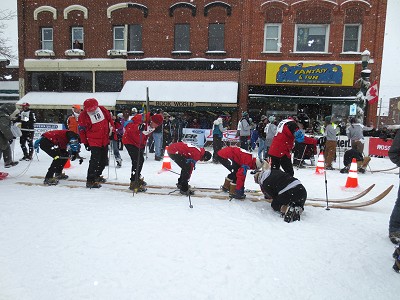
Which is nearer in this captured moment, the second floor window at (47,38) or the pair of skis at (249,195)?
the pair of skis at (249,195)

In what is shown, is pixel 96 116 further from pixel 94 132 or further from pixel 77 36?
pixel 77 36

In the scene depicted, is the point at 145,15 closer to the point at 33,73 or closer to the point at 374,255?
the point at 33,73

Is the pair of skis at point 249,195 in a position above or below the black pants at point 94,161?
below

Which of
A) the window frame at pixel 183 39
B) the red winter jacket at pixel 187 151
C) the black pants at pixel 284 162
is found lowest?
the black pants at pixel 284 162

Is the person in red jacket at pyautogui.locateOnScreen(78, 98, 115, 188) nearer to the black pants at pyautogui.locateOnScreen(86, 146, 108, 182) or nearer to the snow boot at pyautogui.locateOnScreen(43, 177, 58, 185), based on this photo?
the black pants at pyautogui.locateOnScreen(86, 146, 108, 182)

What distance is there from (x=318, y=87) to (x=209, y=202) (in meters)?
13.8

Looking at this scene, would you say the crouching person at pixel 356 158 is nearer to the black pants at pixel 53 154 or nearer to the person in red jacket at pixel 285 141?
the person in red jacket at pixel 285 141

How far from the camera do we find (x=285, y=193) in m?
4.75

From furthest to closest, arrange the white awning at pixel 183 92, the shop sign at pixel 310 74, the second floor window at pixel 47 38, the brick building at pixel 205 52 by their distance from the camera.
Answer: the second floor window at pixel 47 38
the white awning at pixel 183 92
the brick building at pixel 205 52
the shop sign at pixel 310 74

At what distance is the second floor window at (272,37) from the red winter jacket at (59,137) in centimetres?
1380

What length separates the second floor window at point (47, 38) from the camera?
19.7 m

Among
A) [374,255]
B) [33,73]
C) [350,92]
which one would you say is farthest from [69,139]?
[33,73]

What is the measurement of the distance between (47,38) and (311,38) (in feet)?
55.6

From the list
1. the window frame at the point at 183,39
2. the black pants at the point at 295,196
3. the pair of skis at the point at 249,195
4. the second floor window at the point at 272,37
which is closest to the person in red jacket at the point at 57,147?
the pair of skis at the point at 249,195
